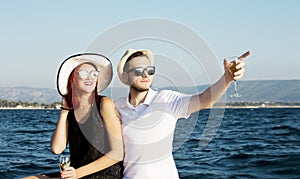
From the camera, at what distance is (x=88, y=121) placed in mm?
5105

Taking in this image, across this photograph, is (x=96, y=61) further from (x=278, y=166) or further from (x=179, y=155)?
(x=179, y=155)

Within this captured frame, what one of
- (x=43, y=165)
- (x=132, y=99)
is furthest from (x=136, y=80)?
(x=43, y=165)

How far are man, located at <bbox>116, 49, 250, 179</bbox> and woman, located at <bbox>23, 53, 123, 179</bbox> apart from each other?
0.13 meters

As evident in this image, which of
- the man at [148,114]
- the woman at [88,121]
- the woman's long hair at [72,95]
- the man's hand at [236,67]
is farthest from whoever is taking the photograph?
the woman's long hair at [72,95]

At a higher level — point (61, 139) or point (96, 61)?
point (96, 61)

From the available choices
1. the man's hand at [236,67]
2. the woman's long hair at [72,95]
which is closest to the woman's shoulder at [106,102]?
the woman's long hair at [72,95]

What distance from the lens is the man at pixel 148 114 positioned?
15.9 ft

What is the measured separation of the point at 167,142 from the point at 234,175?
9.48m

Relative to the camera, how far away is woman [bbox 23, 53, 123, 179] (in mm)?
Result: 4969

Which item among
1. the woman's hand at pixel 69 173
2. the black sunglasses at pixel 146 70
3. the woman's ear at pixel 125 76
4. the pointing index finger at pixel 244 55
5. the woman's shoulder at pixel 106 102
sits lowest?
the woman's hand at pixel 69 173

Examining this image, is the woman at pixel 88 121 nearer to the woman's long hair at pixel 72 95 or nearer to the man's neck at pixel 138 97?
the woman's long hair at pixel 72 95

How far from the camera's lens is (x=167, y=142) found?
4.91 meters

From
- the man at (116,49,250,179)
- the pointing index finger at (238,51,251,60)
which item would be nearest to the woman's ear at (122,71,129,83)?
the man at (116,49,250,179)

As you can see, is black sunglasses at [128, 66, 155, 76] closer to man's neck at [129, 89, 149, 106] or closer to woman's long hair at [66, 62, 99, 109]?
man's neck at [129, 89, 149, 106]
